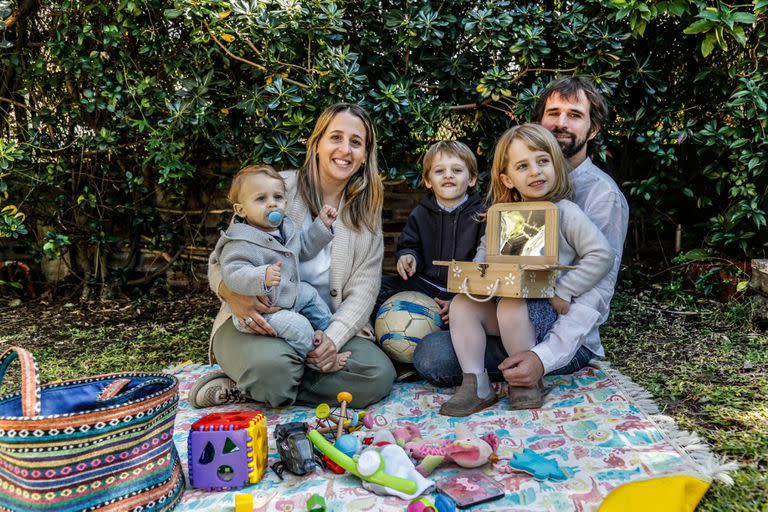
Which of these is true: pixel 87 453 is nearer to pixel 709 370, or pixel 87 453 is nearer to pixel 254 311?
pixel 254 311

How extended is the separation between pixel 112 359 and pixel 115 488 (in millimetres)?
2045

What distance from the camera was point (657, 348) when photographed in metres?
3.25

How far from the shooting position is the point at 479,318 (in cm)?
264

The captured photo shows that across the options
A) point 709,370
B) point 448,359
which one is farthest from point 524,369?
point 709,370

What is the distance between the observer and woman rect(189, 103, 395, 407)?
2.49 metres

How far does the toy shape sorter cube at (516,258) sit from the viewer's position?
241 cm

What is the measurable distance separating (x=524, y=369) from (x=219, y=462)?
127 cm

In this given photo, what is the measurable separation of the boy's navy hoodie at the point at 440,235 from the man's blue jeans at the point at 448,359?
1.61 feet

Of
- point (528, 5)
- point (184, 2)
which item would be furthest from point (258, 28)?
point (528, 5)

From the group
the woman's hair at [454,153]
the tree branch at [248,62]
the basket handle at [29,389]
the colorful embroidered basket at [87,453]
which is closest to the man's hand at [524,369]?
the woman's hair at [454,153]

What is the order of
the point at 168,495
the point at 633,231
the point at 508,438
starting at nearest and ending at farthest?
the point at 168,495 < the point at 508,438 < the point at 633,231

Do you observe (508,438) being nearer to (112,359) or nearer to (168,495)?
(168,495)

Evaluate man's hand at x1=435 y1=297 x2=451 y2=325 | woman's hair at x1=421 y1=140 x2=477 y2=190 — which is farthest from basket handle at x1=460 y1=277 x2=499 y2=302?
woman's hair at x1=421 y1=140 x2=477 y2=190

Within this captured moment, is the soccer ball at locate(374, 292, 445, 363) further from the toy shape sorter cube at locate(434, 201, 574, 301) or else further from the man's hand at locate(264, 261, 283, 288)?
the man's hand at locate(264, 261, 283, 288)
